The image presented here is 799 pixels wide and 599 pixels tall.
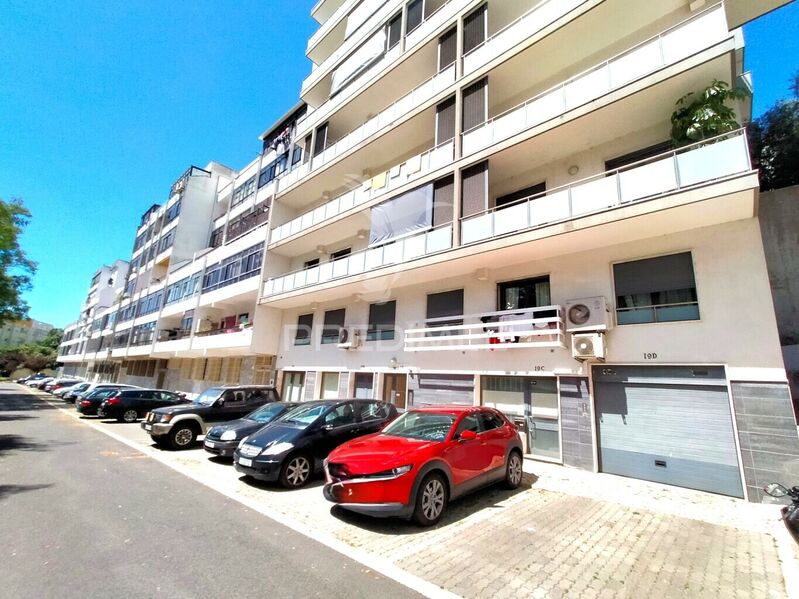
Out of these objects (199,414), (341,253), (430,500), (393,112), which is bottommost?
(430,500)

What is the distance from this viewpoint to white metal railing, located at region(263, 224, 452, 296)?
11.3 metres

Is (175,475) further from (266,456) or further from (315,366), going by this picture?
(315,366)

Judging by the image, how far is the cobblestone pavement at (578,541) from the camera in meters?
3.73

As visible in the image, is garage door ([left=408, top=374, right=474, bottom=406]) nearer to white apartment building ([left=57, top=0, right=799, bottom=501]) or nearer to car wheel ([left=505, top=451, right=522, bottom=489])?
white apartment building ([left=57, top=0, right=799, bottom=501])

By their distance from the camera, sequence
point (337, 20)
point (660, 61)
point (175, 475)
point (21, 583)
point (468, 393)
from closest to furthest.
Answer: point (21, 583) < point (175, 475) < point (660, 61) < point (468, 393) < point (337, 20)

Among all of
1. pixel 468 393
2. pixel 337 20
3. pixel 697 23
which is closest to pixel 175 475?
pixel 468 393

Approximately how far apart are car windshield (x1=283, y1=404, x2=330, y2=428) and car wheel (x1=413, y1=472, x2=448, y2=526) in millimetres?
3177

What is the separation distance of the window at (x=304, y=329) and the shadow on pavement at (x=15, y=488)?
1098 cm

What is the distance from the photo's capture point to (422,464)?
16.3 feet

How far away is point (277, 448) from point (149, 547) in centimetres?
266

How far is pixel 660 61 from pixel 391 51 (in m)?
10.7

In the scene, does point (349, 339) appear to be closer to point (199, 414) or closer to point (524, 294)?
point (199, 414)

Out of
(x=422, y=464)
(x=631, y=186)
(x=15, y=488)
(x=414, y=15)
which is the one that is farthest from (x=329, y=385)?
(x=414, y=15)

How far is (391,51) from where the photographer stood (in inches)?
609
